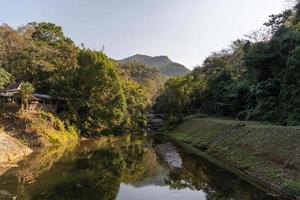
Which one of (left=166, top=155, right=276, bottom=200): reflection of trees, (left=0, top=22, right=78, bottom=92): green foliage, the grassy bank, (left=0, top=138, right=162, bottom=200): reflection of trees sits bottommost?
(left=0, top=138, right=162, bottom=200): reflection of trees

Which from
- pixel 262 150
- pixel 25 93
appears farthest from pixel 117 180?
pixel 25 93

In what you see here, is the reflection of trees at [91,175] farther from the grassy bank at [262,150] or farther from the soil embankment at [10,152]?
the grassy bank at [262,150]

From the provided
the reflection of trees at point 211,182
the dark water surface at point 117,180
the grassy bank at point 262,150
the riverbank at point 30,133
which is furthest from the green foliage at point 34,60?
the reflection of trees at point 211,182

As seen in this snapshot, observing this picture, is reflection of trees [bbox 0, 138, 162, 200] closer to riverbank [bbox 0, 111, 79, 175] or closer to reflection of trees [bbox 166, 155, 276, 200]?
reflection of trees [bbox 166, 155, 276, 200]

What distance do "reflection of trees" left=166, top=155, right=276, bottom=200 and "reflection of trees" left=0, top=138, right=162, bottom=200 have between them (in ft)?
8.68

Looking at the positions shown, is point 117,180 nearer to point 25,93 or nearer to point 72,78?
point 25,93

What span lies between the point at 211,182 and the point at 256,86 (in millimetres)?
21507

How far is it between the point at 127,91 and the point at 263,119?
36.1m

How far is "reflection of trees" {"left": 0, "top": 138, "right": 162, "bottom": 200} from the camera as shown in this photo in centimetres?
1792

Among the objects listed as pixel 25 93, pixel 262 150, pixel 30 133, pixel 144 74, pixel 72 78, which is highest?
pixel 144 74

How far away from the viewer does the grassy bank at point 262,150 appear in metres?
18.4

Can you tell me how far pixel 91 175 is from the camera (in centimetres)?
2309

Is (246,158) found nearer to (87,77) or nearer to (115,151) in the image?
(115,151)

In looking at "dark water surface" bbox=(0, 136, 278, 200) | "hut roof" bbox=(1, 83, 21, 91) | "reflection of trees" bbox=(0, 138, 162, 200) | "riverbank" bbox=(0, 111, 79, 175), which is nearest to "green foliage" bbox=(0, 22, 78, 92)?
"hut roof" bbox=(1, 83, 21, 91)
